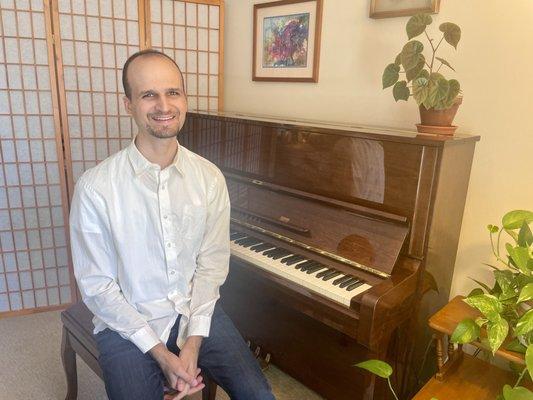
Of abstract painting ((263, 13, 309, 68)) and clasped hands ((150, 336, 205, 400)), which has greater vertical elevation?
abstract painting ((263, 13, 309, 68))

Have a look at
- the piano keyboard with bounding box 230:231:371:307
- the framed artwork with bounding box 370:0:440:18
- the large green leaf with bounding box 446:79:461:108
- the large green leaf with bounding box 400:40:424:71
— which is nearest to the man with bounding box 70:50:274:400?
the piano keyboard with bounding box 230:231:371:307

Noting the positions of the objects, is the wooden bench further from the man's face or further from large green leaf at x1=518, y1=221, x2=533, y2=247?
large green leaf at x1=518, y1=221, x2=533, y2=247

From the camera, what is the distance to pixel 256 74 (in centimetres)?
255

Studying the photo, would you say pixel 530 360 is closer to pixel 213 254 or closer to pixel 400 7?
pixel 213 254

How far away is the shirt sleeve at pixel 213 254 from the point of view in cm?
147

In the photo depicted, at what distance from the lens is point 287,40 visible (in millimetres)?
2320

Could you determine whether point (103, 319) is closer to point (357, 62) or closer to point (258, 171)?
point (258, 171)

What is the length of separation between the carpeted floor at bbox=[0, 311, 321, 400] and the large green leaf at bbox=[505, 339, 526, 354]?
95 cm

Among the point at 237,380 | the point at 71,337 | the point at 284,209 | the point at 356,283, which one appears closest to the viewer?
the point at 237,380

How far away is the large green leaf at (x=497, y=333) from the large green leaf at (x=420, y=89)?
747mm

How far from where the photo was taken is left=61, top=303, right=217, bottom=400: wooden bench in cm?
149

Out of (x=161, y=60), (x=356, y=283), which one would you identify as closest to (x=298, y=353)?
(x=356, y=283)

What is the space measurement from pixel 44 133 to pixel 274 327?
5.67 ft

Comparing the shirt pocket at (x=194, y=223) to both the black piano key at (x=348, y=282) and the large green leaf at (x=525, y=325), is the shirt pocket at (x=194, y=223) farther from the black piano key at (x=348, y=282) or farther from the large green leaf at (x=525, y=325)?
the large green leaf at (x=525, y=325)
